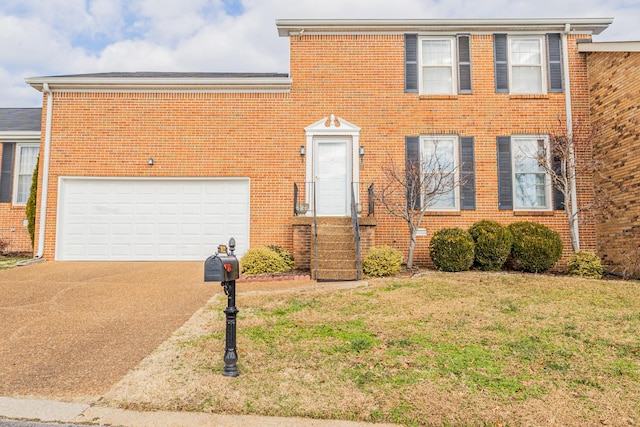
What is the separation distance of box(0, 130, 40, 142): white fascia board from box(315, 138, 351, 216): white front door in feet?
30.1

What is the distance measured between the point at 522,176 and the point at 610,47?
3541 millimetres

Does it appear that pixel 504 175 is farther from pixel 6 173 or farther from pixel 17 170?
pixel 6 173

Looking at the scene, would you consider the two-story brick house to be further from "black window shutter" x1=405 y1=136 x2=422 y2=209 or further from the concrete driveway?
the concrete driveway

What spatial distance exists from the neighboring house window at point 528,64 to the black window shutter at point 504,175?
1444mm

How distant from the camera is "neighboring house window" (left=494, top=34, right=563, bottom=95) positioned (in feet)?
36.1

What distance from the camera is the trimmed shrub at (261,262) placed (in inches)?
352

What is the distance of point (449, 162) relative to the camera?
1091 cm

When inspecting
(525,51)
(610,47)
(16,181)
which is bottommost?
(16,181)

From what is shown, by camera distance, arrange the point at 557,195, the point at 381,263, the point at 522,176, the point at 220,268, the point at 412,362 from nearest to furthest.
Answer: the point at 220,268
the point at 412,362
the point at 381,263
the point at 557,195
the point at 522,176

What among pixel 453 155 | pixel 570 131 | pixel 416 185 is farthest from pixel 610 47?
pixel 416 185

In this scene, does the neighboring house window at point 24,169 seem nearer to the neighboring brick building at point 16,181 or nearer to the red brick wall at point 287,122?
the neighboring brick building at point 16,181

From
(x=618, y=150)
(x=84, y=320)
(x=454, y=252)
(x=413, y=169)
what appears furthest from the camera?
(x=413, y=169)

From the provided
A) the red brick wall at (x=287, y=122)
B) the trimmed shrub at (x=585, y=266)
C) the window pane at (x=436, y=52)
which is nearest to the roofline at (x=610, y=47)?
the red brick wall at (x=287, y=122)

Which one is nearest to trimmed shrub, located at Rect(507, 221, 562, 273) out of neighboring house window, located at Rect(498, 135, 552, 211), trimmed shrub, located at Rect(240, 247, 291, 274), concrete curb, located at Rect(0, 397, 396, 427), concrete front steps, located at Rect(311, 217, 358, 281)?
neighboring house window, located at Rect(498, 135, 552, 211)
